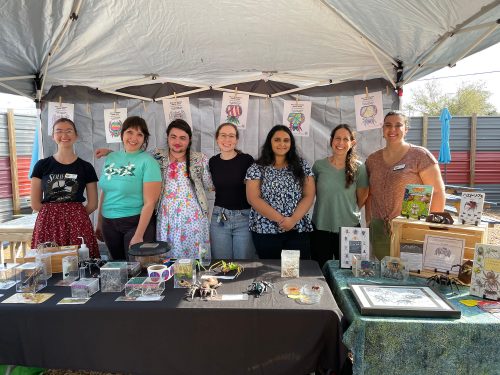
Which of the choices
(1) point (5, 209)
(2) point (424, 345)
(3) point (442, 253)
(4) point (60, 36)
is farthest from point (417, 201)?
(1) point (5, 209)

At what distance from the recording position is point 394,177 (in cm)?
209

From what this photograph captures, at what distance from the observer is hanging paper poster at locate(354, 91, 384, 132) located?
2992mm

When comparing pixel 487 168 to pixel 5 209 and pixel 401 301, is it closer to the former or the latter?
pixel 401 301

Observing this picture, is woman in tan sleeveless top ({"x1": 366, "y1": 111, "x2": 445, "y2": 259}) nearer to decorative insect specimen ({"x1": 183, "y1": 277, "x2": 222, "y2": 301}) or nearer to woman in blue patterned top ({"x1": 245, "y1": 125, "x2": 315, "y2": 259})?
woman in blue patterned top ({"x1": 245, "y1": 125, "x2": 315, "y2": 259})

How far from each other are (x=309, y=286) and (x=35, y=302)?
114 cm

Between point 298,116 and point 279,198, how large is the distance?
4.13 feet

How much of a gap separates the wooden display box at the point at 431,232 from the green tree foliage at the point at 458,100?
17374 mm

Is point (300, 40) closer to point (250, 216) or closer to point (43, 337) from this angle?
point (250, 216)

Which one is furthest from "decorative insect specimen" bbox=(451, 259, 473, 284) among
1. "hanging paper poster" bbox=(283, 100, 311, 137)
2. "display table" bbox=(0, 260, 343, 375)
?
"hanging paper poster" bbox=(283, 100, 311, 137)

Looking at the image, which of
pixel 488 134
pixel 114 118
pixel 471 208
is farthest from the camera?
pixel 488 134

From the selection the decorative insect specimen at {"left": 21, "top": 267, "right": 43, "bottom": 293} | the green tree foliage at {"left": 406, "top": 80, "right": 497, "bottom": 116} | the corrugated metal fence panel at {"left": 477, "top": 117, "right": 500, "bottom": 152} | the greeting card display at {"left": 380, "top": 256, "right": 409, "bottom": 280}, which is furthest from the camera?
the green tree foliage at {"left": 406, "top": 80, "right": 497, "bottom": 116}

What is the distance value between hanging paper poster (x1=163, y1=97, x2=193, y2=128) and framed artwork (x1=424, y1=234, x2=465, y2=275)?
2.30 metres

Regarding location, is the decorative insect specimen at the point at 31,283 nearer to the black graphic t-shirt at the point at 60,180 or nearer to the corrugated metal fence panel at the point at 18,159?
the black graphic t-shirt at the point at 60,180

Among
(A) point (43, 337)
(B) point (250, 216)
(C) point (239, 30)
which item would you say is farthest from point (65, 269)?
(C) point (239, 30)
